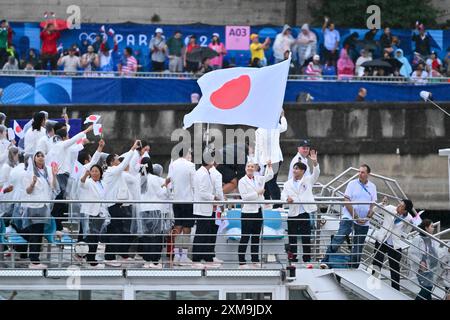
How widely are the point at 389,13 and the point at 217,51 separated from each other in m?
7.73

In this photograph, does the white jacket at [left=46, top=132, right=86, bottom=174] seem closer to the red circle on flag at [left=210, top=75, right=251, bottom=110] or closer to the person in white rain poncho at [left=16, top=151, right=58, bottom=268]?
the person in white rain poncho at [left=16, top=151, right=58, bottom=268]

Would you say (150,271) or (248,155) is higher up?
(248,155)

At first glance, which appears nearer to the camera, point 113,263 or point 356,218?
point 113,263

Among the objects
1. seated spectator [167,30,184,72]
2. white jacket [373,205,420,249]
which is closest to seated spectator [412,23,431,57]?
seated spectator [167,30,184,72]

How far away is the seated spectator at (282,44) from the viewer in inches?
1430

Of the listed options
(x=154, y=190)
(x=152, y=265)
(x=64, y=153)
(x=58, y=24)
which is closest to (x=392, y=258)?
(x=152, y=265)


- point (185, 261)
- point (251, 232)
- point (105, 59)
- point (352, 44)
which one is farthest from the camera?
point (352, 44)

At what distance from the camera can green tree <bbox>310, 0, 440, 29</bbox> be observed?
41.6m

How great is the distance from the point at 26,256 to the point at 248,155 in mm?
5019

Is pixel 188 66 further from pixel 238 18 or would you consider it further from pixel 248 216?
pixel 248 216

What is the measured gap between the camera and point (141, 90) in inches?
1355

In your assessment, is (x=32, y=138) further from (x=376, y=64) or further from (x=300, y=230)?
(x=376, y=64)

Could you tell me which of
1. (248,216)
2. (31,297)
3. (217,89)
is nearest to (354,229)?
(248,216)

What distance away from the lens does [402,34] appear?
38312 mm
